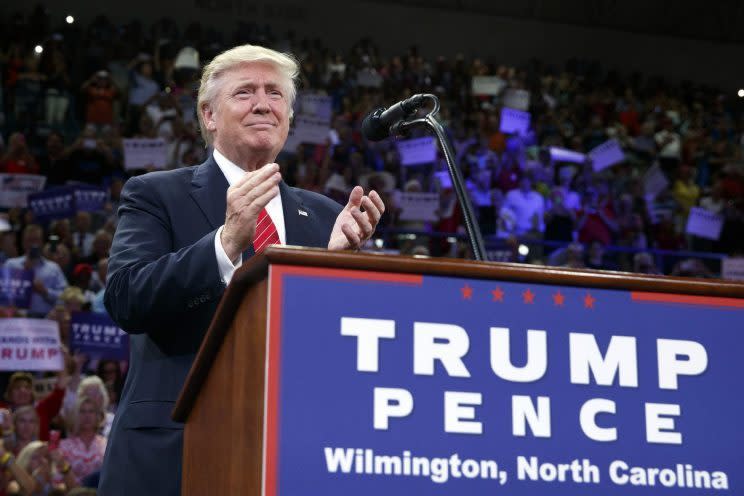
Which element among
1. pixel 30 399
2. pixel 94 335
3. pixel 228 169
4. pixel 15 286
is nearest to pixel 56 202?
pixel 15 286

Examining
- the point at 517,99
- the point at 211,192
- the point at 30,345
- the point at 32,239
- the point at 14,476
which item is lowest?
the point at 14,476

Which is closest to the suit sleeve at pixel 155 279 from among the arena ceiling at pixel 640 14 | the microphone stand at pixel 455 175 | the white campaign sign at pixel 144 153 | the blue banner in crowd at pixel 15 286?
the microphone stand at pixel 455 175

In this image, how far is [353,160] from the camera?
8828 millimetres

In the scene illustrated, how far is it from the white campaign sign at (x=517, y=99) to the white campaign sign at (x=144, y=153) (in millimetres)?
4451

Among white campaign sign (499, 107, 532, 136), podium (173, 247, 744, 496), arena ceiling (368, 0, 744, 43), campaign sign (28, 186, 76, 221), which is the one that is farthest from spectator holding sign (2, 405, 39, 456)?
arena ceiling (368, 0, 744, 43)

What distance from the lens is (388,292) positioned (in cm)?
122

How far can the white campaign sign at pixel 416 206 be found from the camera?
8312 mm

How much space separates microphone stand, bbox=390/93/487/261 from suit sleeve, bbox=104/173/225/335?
1.33 feet

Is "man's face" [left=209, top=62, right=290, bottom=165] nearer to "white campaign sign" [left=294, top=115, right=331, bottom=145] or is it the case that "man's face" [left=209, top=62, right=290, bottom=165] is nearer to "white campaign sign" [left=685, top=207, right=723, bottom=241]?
"white campaign sign" [left=294, top=115, right=331, bottom=145]

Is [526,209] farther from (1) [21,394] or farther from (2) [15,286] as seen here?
(1) [21,394]

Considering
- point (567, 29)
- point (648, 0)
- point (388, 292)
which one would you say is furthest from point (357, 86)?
point (388, 292)

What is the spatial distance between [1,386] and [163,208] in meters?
4.05

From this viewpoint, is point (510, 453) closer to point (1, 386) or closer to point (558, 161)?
point (1, 386)

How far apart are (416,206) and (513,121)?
8.22ft
